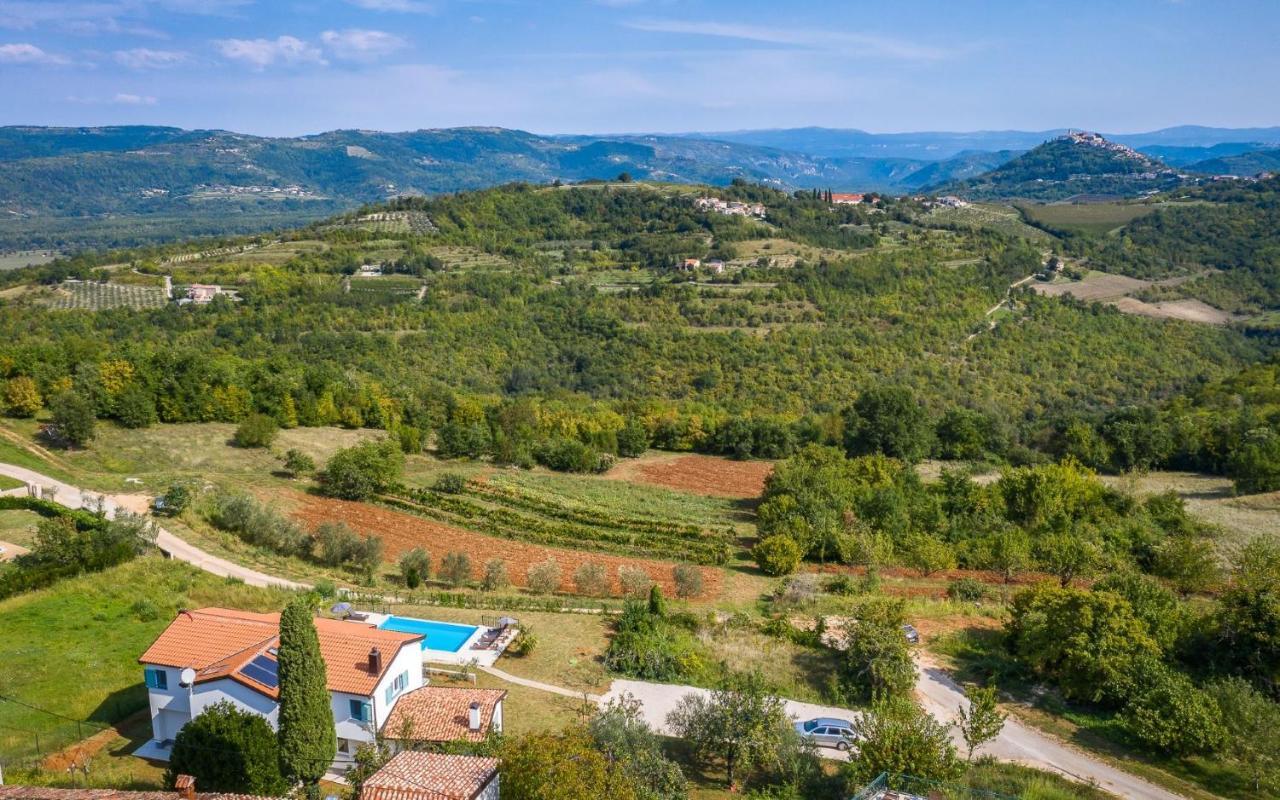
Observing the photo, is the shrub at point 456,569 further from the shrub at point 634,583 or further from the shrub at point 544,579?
the shrub at point 634,583

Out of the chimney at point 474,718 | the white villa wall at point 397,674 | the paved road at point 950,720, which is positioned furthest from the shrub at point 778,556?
the chimney at point 474,718

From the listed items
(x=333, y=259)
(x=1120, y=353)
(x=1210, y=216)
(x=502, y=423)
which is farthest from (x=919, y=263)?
(x=333, y=259)

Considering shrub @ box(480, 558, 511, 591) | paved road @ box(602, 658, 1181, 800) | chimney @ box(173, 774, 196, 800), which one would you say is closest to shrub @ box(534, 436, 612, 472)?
shrub @ box(480, 558, 511, 591)

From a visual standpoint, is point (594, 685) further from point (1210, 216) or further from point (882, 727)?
point (1210, 216)

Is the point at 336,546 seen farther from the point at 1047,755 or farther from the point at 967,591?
A: the point at 1047,755

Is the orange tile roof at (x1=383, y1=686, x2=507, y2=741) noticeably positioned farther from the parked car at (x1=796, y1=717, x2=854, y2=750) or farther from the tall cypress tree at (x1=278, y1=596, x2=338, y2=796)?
the parked car at (x1=796, y1=717, x2=854, y2=750)

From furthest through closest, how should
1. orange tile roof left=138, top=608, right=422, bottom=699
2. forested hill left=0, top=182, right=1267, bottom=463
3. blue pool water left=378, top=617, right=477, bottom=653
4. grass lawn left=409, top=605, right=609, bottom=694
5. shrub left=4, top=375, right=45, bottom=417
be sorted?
forested hill left=0, top=182, right=1267, bottom=463, shrub left=4, top=375, right=45, bottom=417, blue pool water left=378, top=617, right=477, bottom=653, grass lawn left=409, top=605, right=609, bottom=694, orange tile roof left=138, top=608, right=422, bottom=699

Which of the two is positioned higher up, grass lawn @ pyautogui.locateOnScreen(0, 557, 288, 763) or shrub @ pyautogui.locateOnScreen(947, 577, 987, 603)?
grass lawn @ pyautogui.locateOnScreen(0, 557, 288, 763)
